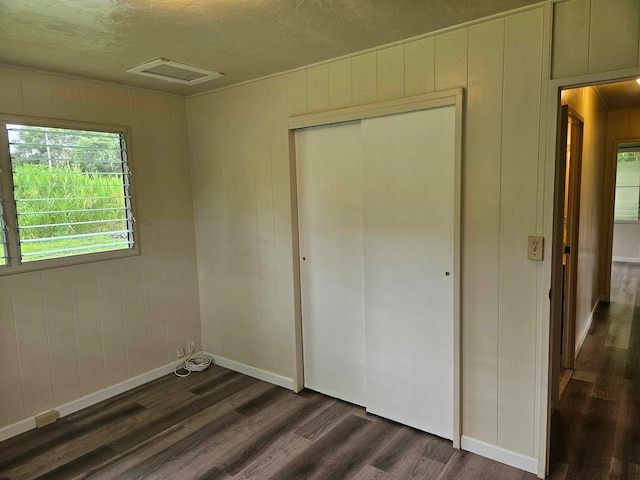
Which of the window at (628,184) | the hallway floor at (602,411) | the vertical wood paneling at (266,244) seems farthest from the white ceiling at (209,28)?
the window at (628,184)

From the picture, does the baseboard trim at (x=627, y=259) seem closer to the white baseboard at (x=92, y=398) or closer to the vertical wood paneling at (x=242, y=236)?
the vertical wood paneling at (x=242, y=236)

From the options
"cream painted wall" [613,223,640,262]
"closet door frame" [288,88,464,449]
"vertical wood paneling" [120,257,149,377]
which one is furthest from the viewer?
"cream painted wall" [613,223,640,262]

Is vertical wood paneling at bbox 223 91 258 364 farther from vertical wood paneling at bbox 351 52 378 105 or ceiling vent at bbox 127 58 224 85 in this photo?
vertical wood paneling at bbox 351 52 378 105

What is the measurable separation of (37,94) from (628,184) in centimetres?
899

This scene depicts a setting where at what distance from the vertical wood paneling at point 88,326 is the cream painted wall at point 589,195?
3447 millimetres

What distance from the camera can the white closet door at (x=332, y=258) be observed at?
2.88 metres

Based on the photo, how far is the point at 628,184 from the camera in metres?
7.79

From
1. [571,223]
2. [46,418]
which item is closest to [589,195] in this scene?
[571,223]

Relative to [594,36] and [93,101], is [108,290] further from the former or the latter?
[594,36]

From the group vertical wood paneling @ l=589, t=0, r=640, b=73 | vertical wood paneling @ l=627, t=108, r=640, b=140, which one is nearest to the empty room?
vertical wood paneling @ l=589, t=0, r=640, b=73

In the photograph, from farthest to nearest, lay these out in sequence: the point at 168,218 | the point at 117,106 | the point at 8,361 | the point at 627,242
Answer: the point at 627,242, the point at 168,218, the point at 117,106, the point at 8,361

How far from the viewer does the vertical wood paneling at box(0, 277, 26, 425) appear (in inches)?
106

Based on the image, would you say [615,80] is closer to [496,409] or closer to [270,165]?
[496,409]

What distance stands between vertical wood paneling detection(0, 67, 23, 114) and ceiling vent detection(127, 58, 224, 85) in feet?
2.21
